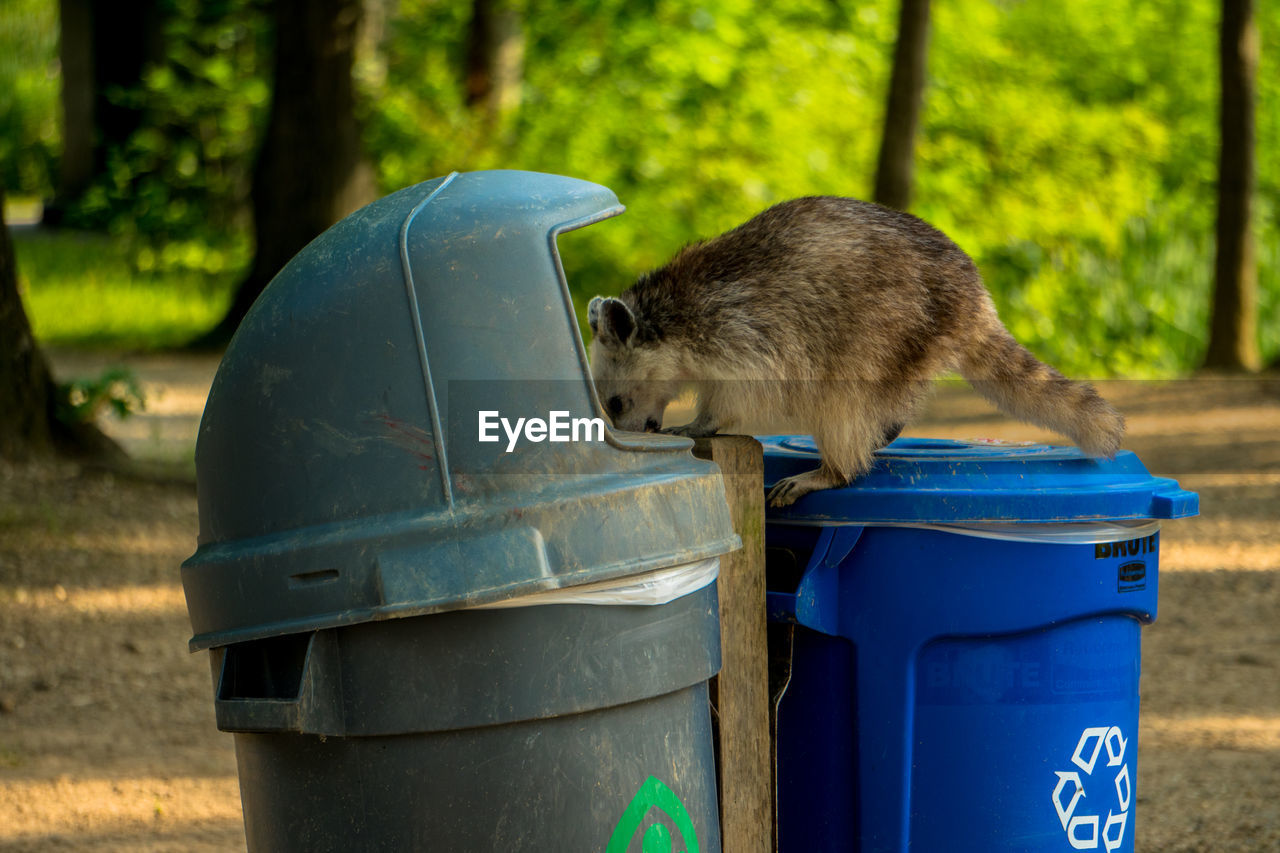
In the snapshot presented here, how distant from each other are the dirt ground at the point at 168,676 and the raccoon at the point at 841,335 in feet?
4.90

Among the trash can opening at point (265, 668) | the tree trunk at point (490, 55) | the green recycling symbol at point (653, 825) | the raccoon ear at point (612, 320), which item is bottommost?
the green recycling symbol at point (653, 825)

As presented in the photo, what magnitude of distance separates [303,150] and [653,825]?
1070 centimetres

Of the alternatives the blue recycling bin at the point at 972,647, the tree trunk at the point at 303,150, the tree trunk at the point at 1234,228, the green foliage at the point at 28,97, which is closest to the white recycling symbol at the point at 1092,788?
the blue recycling bin at the point at 972,647

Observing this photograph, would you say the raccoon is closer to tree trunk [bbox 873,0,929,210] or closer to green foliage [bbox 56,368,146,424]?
green foliage [bbox 56,368,146,424]

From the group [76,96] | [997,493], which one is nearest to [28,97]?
[76,96]

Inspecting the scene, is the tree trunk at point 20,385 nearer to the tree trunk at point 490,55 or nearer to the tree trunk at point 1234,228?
the tree trunk at point 1234,228

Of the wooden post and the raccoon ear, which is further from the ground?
the raccoon ear

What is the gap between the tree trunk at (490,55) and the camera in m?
17.0

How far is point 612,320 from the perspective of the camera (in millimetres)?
3109

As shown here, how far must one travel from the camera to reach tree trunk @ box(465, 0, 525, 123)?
17.0m

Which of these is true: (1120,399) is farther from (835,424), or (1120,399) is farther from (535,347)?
(535,347)

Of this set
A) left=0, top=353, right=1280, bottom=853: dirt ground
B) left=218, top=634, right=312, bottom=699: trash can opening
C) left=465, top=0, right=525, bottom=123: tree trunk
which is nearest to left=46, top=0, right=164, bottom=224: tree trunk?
left=465, top=0, right=525, bottom=123: tree trunk

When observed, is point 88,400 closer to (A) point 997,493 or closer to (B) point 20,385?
(B) point 20,385

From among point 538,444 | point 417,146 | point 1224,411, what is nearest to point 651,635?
point 538,444
